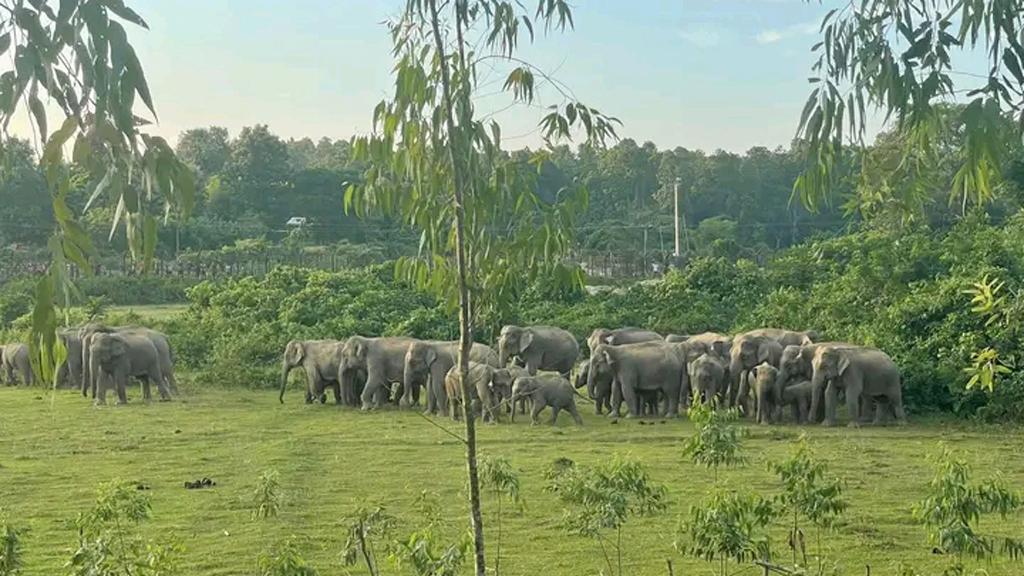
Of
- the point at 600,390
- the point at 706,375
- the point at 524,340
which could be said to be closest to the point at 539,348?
the point at 524,340

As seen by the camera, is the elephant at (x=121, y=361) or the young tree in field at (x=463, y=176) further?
the elephant at (x=121, y=361)

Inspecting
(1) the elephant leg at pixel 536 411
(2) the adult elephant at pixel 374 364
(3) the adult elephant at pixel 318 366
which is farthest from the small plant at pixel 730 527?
(3) the adult elephant at pixel 318 366

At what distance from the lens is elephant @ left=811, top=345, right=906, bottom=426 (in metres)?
16.6

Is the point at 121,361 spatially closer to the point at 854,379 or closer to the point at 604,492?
the point at 854,379

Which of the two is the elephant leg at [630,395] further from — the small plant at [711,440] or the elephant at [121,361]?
the small plant at [711,440]

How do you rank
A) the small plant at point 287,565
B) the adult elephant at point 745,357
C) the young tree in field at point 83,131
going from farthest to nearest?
the adult elephant at point 745,357 < the small plant at point 287,565 < the young tree in field at point 83,131

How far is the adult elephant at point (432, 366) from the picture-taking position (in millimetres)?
18453

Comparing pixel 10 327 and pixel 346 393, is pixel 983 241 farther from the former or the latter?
pixel 10 327

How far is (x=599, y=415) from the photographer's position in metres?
18.3

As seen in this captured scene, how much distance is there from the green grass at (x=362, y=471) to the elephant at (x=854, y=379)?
0.59m

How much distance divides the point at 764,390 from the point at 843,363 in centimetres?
110

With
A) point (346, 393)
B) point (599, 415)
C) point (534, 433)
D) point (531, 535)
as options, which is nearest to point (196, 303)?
point (346, 393)

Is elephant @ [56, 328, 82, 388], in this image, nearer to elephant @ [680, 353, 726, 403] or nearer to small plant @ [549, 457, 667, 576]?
elephant @ [680, 353, 726, 403]

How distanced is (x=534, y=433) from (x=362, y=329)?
10.9 meters
